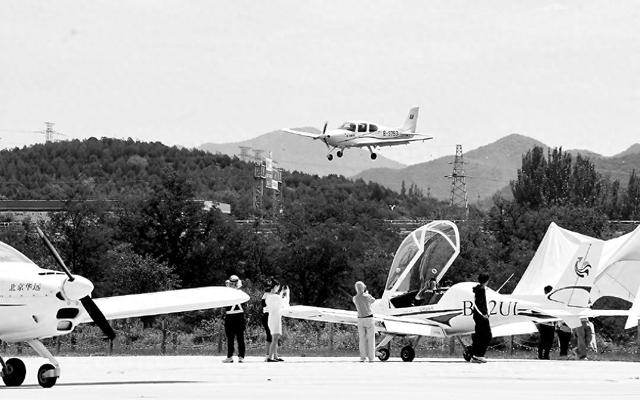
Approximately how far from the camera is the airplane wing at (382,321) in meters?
27.9

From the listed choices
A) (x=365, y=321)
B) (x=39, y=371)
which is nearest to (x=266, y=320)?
(x=365, y=321)

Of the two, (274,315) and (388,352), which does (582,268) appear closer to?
(388,352)

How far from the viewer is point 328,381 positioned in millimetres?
18500

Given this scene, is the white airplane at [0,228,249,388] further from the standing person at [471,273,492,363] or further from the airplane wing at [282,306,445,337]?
the airplane wing at [282,306,445,337]

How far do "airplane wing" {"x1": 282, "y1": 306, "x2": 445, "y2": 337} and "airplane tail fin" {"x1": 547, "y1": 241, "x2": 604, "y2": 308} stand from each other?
11.1 ft

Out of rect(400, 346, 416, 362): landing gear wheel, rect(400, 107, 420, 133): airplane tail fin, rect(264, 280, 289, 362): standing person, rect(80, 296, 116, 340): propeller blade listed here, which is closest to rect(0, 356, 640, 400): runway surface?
rect(80, 296, 116, 340): propeller blade

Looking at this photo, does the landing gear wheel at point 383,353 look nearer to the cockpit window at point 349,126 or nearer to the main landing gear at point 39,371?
the main landing gear at point 39,371

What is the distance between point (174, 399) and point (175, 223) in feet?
259

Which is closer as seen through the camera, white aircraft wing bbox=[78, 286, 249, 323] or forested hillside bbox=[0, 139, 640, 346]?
white aircraft wing bbox=[78, 286, 249, 323]

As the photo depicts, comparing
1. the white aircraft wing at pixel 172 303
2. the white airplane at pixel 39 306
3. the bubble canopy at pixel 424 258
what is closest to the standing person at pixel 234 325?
the bubble canopy at pixel 424 258

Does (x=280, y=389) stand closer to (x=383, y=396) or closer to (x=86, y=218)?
(x=383, y=396)

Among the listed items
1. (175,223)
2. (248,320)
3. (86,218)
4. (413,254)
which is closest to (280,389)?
(413,254)

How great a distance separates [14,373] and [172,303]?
243 cm

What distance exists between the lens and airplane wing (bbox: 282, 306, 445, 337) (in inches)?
1097
